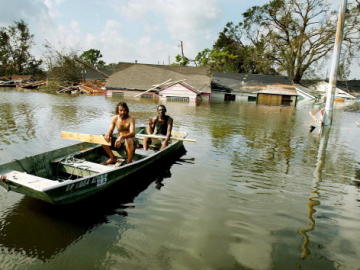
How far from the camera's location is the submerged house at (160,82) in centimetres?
3616

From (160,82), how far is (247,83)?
47.2 feet

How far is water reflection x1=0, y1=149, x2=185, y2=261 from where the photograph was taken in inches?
171

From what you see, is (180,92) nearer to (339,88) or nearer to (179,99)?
(179,99)

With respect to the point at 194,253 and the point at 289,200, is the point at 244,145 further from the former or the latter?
the point at 194,253

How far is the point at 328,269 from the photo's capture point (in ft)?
13.5

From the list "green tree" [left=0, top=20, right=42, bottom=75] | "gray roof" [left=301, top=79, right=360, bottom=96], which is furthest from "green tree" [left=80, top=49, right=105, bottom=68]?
"gray roof" [left=301, top=79, right=360, bottom=96]

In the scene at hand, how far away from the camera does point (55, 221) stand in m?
5.04

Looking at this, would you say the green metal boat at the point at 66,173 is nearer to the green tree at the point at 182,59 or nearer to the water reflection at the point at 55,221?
the water reflection at the point at 55,221

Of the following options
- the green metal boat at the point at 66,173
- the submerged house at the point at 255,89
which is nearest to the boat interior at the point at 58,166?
the green metal boat at the point at 66,173

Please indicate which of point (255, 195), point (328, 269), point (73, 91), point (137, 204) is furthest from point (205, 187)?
point (73, 91)

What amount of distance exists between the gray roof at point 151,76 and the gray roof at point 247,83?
118 inches

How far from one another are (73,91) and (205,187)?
1495 inches

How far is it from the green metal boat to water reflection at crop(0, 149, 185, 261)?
1.06 feet

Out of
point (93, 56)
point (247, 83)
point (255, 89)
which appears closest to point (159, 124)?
point (255, 89)
